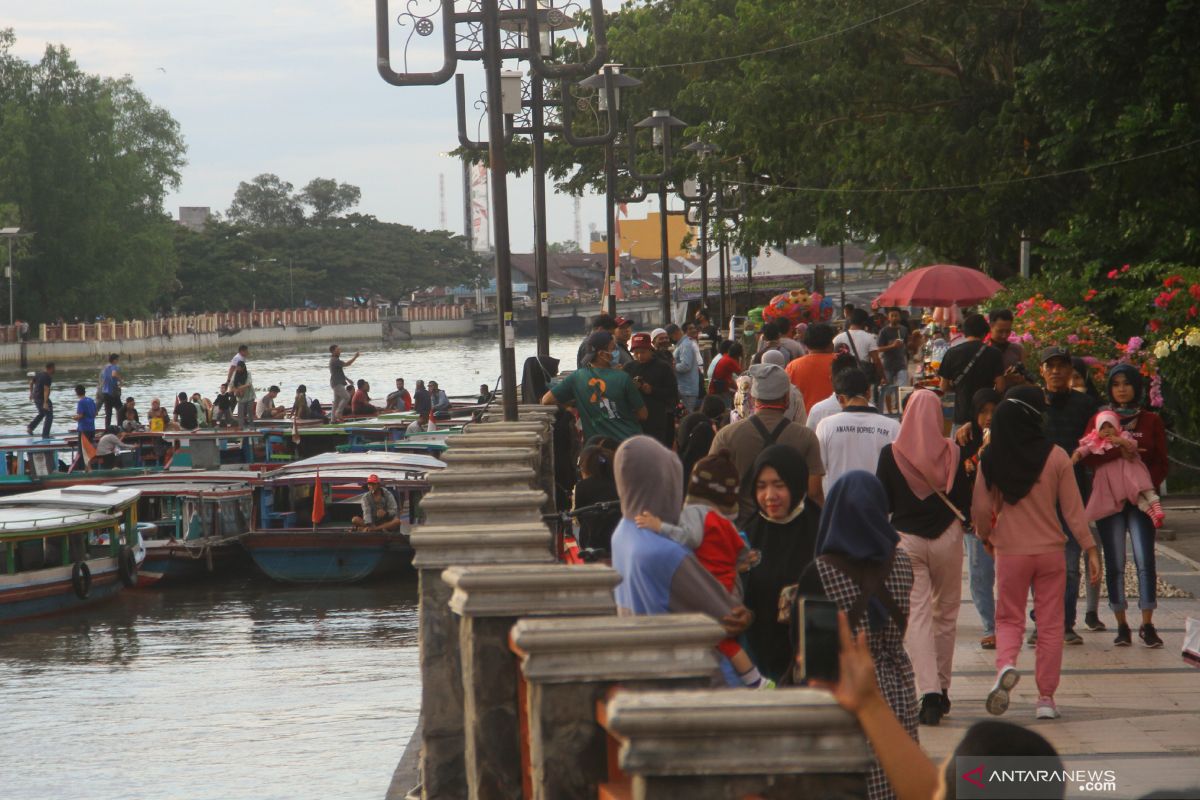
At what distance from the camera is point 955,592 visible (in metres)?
7.77

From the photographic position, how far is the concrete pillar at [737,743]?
10.8 ft

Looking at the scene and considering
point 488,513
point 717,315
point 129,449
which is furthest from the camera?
point 717,315

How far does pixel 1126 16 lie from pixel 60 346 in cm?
8412

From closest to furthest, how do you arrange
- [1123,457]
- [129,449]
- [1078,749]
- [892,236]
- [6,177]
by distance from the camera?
1. [1078,749]
2. [1123,457]
3. [892,236]
4. [129,449]
5. [6,177]

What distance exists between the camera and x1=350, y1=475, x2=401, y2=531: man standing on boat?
3123 cm

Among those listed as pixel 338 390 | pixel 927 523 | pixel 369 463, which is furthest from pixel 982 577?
pixel 338 390

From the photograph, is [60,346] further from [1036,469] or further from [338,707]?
[1036,469]

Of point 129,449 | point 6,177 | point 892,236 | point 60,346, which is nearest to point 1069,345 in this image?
point 892,236

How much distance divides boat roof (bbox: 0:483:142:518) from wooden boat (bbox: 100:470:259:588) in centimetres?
182

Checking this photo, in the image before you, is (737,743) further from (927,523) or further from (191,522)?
(191,522)

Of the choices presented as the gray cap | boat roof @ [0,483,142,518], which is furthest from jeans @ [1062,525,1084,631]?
boat roof @ [0,483,142,518]

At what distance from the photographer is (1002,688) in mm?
7652

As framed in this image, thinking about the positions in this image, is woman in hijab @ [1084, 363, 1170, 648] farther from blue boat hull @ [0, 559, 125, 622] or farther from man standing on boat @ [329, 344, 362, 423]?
man standing on boat @ [329, 344, 362, 423]

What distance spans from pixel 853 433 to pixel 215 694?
52.8 feet
